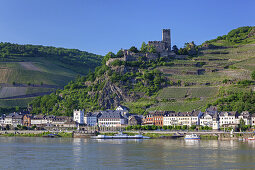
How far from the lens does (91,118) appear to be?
377ft

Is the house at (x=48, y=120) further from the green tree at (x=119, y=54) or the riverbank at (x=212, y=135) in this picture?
the riverbank at (x=212, y=135)

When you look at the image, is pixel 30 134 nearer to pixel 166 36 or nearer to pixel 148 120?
pixel 148 120

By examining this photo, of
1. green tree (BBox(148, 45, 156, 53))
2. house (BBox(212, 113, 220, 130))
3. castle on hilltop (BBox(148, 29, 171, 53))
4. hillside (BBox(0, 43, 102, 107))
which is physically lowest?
Result: house (BBox(212, 113, 220, 130))

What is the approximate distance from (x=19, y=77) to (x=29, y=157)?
11863 centimetres

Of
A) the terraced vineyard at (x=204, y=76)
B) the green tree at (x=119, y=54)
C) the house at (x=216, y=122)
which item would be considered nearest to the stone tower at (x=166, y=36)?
the terraced vineyard at (x=204, y=76)

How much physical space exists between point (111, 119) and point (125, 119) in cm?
425

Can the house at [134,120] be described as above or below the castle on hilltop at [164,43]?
below

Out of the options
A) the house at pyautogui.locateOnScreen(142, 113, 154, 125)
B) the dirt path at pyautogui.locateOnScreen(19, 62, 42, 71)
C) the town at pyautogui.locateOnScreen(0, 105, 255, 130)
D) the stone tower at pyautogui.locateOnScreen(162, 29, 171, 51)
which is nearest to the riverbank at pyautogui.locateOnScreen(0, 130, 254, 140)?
the town at pyautogui.locateOnScreen(0, 105, 255, 130)

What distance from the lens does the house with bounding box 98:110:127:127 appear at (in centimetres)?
11037

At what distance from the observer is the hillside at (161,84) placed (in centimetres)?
11488

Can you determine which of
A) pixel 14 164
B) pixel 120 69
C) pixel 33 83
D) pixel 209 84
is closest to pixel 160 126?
pixel 209 84

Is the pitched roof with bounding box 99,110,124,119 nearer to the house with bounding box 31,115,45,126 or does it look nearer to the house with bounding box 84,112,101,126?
the house with bounding box 84,112,101,126

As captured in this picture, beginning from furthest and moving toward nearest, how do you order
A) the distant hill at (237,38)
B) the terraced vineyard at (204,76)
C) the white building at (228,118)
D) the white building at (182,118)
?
1. the distant hill at (237,38)
2. the terraced vineyard at (204,76)
3. the white building at (182,118)
4. the white building at (228,118)

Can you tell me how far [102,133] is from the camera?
102 meters
